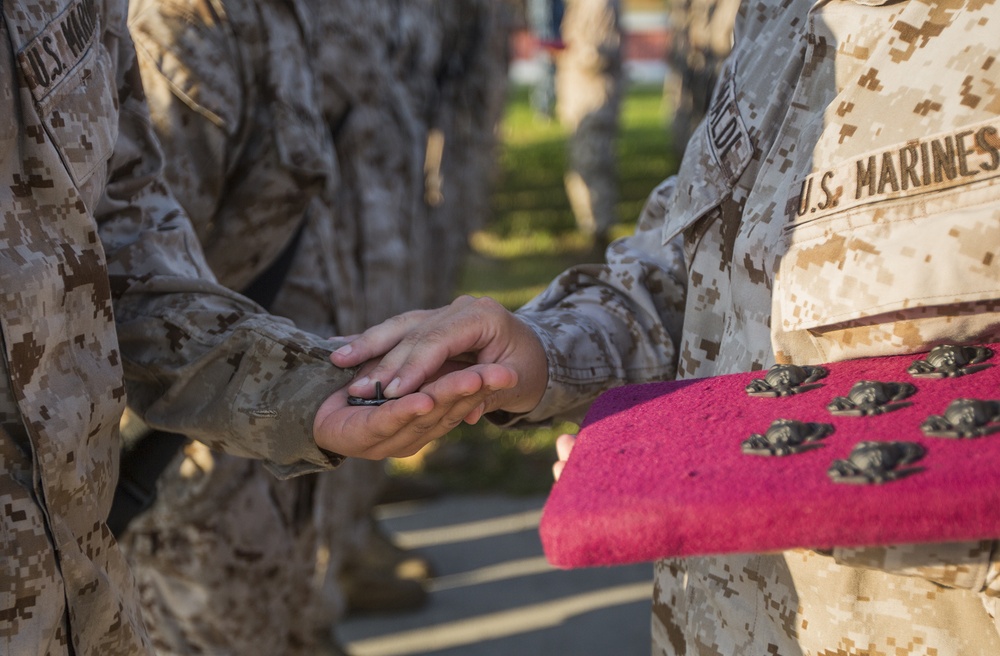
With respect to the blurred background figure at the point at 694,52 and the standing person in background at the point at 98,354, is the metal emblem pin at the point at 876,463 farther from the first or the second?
the blurred background figure at the point at 694,52

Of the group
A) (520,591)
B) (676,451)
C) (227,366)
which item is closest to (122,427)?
(227,366)

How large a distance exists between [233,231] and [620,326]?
117 cm

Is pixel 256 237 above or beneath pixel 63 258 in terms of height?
above

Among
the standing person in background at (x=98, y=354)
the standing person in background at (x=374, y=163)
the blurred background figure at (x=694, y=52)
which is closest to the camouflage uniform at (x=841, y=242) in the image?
the standing person in background at (x=98, y=354)

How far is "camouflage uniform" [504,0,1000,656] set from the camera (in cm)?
108

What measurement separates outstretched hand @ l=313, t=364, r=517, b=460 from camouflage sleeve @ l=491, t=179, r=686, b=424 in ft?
0.46

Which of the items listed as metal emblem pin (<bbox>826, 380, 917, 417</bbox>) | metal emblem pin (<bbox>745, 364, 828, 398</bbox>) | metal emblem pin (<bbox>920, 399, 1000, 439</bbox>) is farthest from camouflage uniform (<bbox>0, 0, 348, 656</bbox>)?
metal emblem pin (<bbox>920, 399, 1000, 439</bbox>)

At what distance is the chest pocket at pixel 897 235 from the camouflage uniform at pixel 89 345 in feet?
2.55

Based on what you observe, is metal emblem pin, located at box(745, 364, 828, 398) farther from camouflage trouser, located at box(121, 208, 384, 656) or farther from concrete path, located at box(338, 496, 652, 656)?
concrete path, located at box(338, 496, 652, 656)

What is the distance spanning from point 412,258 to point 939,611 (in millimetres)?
3481

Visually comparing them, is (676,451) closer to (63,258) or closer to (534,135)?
(63,258)

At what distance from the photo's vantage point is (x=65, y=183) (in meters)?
1.40

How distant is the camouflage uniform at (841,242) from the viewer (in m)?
1.08

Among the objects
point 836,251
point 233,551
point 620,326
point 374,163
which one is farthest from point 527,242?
point 836,251
